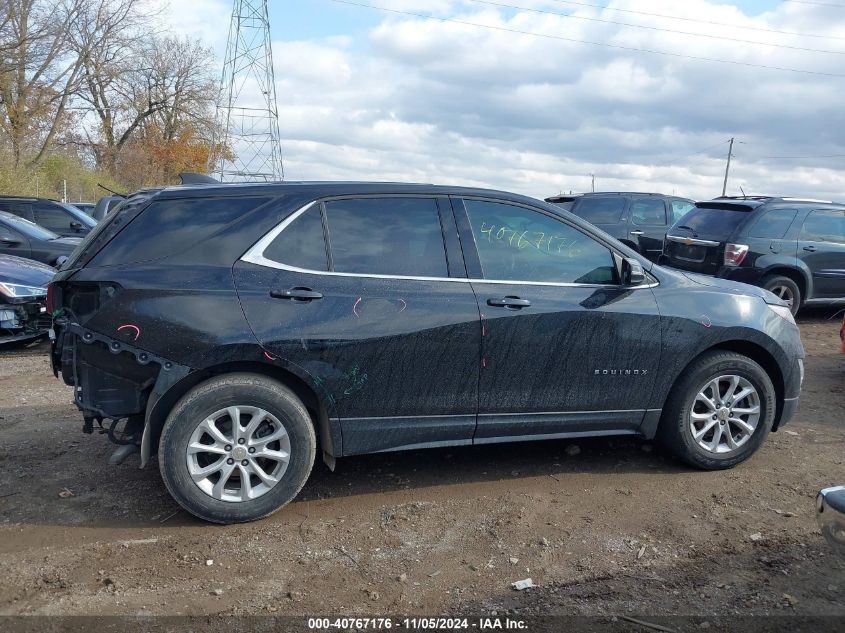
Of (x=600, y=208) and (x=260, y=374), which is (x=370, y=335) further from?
(x=600, y=208)

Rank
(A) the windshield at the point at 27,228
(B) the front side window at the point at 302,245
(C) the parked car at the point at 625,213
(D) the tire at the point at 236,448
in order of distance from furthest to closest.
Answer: (C) the parked car at the point at 625,213 → (A) the windshield at the point at 27,228 → (B) the front side window at the point at 302,245 → (D) the tire at the point at 236,448

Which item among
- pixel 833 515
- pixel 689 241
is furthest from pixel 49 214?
pixel 833 515

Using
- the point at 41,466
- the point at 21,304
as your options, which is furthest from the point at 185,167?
the point at 41,466

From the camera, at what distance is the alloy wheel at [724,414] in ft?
15.0

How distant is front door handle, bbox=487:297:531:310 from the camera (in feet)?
13.5

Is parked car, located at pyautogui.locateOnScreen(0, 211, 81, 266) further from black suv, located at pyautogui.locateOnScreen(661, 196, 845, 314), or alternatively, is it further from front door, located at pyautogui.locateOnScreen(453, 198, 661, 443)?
black suv, located at pyautogui.locateOnScreen(661, 196, 845, 314)

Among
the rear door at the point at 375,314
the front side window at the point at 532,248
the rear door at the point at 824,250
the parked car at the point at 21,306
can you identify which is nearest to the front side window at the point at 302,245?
the rear door at the point at 375,314

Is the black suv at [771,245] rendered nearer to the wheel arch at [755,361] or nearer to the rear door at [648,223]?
the rear door at [648,223]

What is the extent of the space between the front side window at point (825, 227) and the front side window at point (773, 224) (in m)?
0.30

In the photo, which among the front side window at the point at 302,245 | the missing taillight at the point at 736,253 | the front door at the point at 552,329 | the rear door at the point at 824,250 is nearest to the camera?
the front side window at the point at 302,245

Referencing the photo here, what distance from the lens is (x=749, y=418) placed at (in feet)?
15.3

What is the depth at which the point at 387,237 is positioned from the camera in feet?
13.6

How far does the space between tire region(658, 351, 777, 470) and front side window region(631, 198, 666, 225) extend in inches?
365

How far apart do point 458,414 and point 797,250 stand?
7.70 metres
